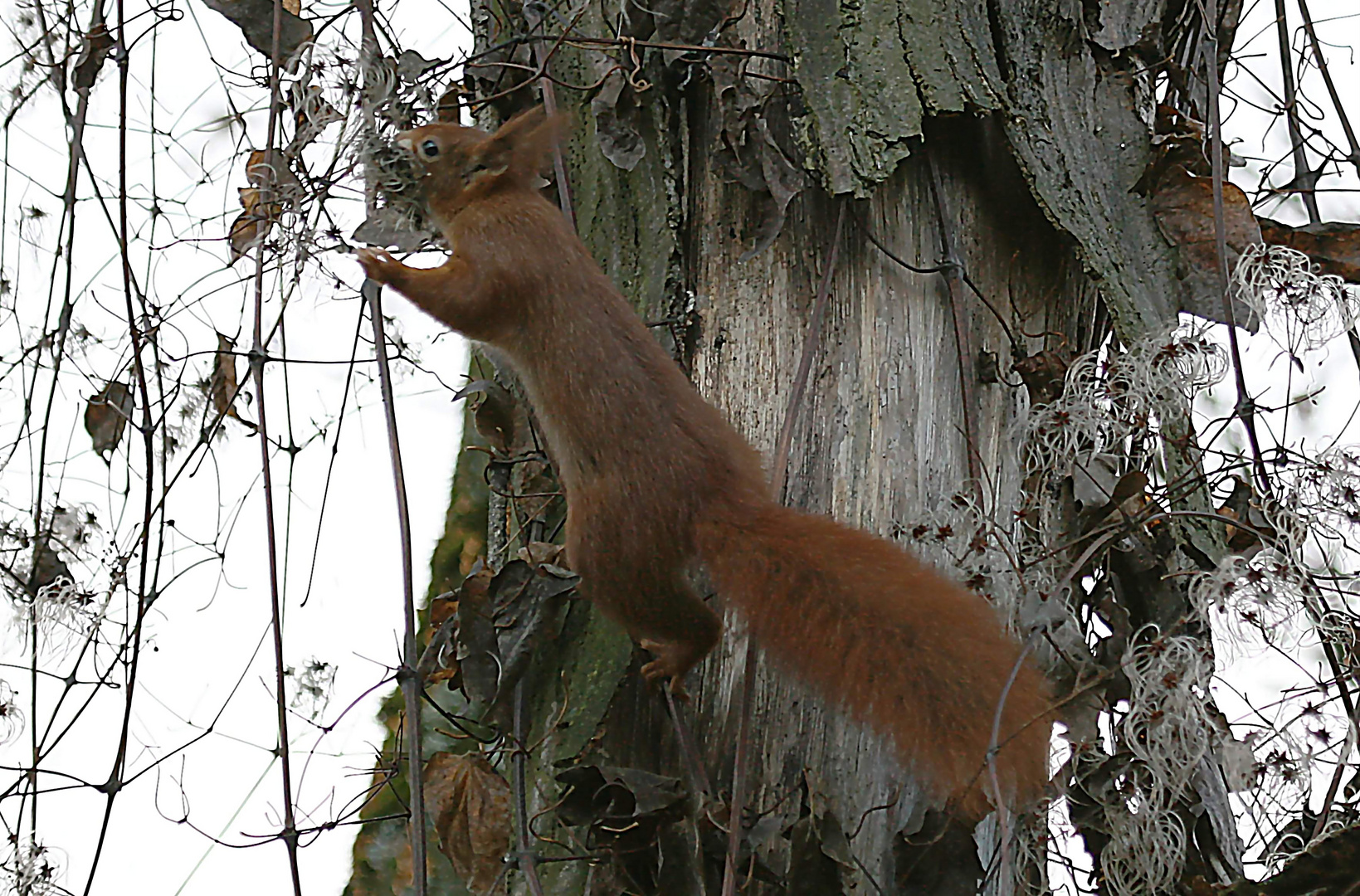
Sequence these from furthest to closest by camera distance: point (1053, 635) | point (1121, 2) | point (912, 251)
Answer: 1. point (1121, 2)
2. point (912, 251)
3. point (1053, 635)

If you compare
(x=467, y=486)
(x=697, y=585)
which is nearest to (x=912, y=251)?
(x=697, y=585)

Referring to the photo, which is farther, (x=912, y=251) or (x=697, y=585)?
(x=912, y=251)

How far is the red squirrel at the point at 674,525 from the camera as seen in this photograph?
124 cm

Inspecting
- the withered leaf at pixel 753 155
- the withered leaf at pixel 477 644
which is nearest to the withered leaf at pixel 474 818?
the withered leaf at pixel 477 644

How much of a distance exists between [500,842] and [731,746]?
0.27 meters

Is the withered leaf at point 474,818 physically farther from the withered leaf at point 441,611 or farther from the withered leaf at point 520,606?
the withered leaf at point 441,611

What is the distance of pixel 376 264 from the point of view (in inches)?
59.6

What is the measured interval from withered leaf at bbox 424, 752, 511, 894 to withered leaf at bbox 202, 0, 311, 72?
2.65ft

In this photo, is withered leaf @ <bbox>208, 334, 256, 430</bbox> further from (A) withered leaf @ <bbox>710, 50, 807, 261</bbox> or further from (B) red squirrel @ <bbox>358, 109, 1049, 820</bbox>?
(A) withered leaf @ <bbox>710, 50, 807, 261</bbox>

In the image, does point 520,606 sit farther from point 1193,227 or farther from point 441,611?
point 1193,227

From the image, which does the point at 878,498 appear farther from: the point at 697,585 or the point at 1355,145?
the point at 1355,145

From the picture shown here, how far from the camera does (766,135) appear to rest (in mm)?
1562

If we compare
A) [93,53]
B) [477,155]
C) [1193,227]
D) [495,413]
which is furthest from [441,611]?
[1193,227]

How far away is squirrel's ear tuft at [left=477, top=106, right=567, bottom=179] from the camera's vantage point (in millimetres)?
1652
